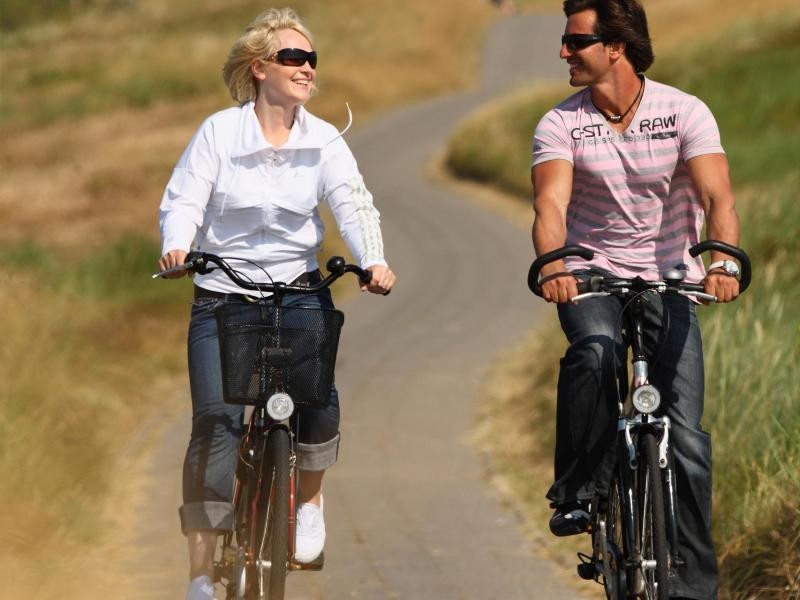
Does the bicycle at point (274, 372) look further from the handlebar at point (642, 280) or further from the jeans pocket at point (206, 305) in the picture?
the handlebar at point (642, 280)

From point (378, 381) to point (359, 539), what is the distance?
413 cm

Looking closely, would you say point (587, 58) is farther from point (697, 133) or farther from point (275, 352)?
point (275, 352)

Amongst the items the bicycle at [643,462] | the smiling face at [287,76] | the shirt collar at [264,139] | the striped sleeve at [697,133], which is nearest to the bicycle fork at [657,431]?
the bicycle at [643,462]

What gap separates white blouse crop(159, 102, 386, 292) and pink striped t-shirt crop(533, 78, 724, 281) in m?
0.67

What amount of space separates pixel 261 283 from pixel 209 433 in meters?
0.53

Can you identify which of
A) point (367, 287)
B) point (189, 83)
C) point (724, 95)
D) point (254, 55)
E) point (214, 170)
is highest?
point (189, 83)

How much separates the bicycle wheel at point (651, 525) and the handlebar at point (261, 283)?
105cm

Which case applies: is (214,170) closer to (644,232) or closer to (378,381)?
(644,232)

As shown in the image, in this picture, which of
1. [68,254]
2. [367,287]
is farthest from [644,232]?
[68,254]

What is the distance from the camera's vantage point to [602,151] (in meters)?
5.16

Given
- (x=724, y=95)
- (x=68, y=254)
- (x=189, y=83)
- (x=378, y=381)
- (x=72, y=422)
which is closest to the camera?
(x=72, y=422)

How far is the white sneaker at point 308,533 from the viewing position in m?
5.28

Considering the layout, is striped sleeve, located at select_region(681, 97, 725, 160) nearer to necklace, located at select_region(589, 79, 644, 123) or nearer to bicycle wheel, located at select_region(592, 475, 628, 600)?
necklace, located at select_region(589, 79, 644, 123)

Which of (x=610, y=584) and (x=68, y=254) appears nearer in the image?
(x=610, y=584)
